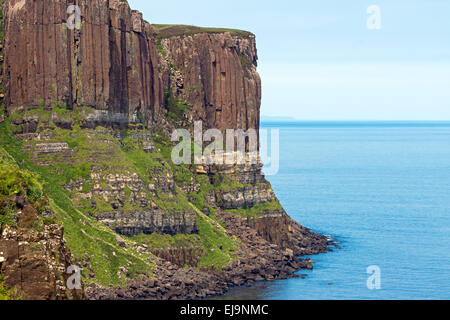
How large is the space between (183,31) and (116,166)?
153 feet

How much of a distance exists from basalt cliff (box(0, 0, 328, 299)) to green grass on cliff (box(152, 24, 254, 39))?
844 centimetres

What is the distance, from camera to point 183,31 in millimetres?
181125

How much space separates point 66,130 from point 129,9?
21998 mm

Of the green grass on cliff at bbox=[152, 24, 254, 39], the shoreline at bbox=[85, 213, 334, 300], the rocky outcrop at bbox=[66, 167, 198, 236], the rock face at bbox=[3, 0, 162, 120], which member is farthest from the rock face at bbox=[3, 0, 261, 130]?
the shoreline at bbox=[85, 213, 334, 300]

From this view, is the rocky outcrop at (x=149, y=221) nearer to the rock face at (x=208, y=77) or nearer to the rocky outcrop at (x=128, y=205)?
the rocky outcrop at (x=128, y=205)

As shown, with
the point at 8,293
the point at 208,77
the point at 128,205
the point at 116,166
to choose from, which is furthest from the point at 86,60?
the point at 8,293

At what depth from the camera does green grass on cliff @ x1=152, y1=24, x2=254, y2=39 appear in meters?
179

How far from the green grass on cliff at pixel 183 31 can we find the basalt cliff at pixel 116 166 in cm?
844

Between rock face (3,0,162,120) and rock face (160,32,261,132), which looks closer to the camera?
rock face (3,0,162,120)

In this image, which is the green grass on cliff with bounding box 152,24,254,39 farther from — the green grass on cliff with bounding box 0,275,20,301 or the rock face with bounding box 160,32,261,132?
the green grass on cliff with bounding box 0,275,20,301

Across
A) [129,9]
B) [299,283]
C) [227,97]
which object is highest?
[129,9]

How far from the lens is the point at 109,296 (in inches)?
4749

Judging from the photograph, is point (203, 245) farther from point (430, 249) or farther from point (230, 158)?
point (430, 249)
